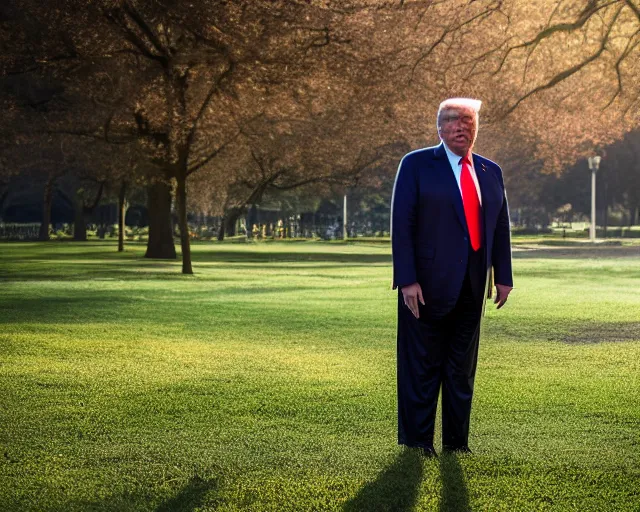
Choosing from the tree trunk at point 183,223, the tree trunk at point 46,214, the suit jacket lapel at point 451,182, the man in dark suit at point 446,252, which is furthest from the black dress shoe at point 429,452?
the tree trunk at point 46,214

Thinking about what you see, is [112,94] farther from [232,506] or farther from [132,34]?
[232,506]

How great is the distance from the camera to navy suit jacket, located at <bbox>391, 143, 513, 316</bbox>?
631cm

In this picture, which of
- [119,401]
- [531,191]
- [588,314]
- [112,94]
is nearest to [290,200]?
[531,191]

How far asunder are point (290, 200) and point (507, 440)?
2983 inches

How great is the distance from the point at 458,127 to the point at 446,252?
2.39 feet

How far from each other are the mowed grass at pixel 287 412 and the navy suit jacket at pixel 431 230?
1115 mm

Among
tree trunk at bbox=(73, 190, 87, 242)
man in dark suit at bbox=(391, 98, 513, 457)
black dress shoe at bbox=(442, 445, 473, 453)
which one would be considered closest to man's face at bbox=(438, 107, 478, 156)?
man in dark suit at bbox=(391, 98, 513, 457)

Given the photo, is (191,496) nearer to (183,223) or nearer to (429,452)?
(429,452)

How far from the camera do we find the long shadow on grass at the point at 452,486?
568cm

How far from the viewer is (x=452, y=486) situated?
6059 mm

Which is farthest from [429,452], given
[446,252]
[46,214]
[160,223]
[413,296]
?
[46,214]

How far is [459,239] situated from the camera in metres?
6.34

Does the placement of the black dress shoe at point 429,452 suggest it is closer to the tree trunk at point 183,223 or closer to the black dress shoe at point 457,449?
the black dress shoe at point 457,449

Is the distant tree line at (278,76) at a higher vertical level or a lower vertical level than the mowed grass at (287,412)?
higher
